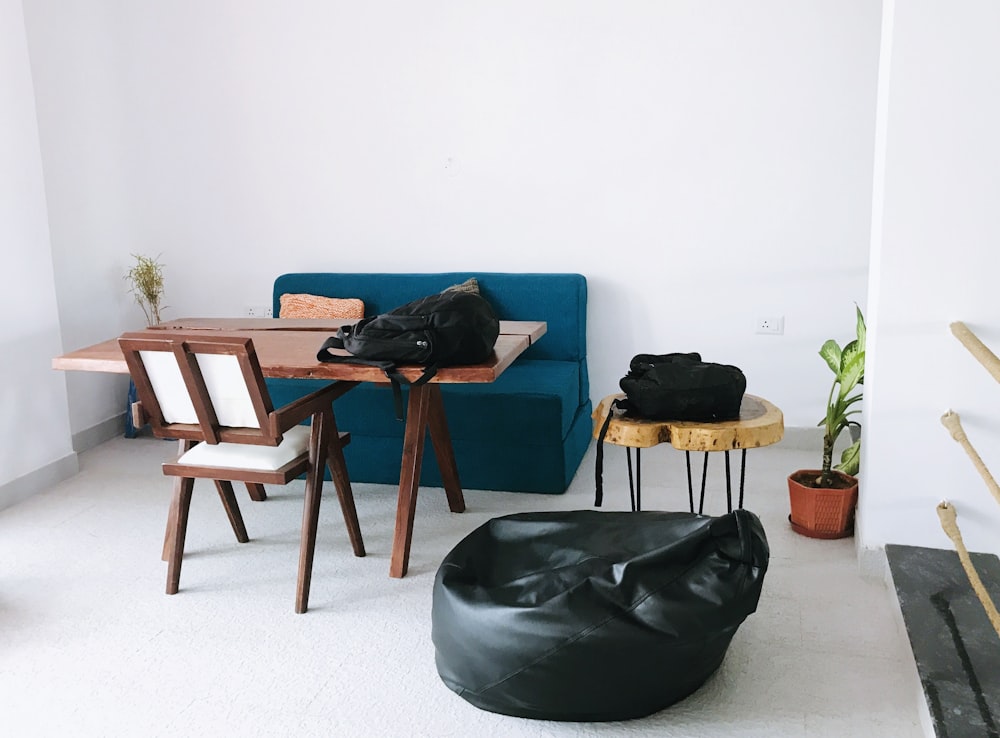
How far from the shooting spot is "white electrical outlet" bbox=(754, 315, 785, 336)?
4.13 m

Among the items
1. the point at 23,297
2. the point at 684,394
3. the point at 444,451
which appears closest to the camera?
the point at 684,394

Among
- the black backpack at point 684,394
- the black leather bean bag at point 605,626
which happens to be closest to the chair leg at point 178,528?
the black leather bean bag at point 605,626

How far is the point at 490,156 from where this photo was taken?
4312 millimetres

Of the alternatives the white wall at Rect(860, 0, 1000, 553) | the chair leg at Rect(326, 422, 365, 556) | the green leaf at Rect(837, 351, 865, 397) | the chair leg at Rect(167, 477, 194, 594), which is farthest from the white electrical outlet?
the chair leg at Rect(167, 477, 194, 594)

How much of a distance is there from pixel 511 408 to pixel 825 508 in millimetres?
1203

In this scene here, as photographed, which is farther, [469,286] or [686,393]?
[469,286]

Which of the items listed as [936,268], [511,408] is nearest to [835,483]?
[936,268]

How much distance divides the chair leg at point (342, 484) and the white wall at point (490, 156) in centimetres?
164

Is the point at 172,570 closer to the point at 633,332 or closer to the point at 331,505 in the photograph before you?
the point at 331,505

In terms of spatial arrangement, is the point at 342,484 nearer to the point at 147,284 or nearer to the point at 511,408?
the point at 511,408

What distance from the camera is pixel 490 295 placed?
422 cm

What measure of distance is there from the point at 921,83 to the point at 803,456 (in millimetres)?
1945

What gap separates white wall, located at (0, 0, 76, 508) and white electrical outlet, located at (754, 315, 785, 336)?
303 centimetres

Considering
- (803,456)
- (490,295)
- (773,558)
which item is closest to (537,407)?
(490,295)
